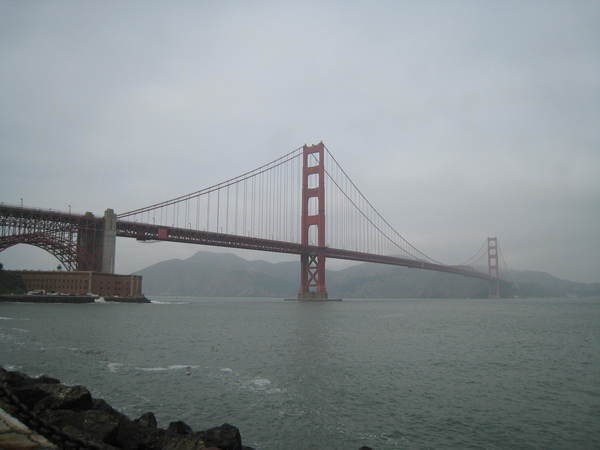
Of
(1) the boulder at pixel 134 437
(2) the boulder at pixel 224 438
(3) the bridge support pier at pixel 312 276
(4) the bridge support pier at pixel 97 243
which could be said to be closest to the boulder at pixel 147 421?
(1) the boulder at pixel 134 437

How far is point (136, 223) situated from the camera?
55906 millimetres

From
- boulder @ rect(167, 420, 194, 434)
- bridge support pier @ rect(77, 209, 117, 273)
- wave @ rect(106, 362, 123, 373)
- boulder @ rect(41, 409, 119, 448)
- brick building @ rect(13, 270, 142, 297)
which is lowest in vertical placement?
wave @ rect(106, 362, 123, 373)

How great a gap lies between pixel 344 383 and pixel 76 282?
158 ft

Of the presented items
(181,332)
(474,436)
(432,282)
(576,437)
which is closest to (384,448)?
(474,436)

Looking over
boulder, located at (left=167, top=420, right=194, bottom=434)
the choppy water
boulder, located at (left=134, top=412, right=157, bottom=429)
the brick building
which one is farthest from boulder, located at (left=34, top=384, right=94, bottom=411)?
the brick building

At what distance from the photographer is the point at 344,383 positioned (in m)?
12.2

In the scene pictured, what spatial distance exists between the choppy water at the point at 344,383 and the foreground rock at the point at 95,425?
126cm

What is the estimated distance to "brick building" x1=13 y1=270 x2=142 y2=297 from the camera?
52125 mm

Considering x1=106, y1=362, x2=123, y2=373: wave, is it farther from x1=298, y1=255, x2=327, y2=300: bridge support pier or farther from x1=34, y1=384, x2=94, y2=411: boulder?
x1=298, y1=255, x2=327, y2=300: bridge support pier

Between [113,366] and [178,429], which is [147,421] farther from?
[113,366]

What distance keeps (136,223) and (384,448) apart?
53.0 m

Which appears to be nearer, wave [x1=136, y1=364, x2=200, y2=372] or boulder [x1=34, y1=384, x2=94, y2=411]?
boulder [x1=34, y1=384, x2=94, y2=411]

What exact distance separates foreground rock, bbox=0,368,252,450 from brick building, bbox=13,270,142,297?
48.2 m

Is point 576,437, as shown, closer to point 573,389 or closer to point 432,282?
point 573,389
